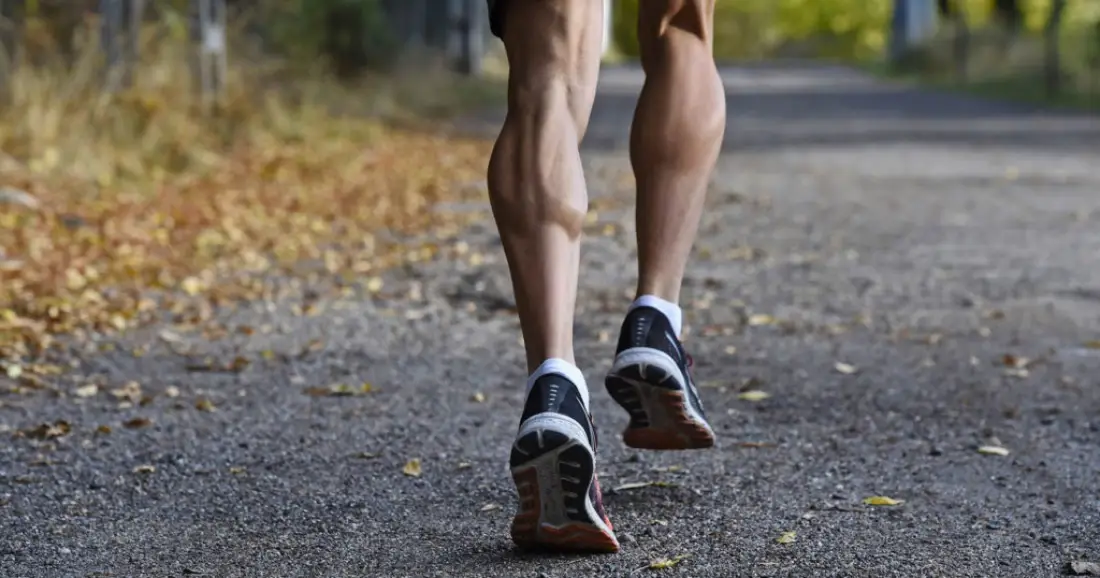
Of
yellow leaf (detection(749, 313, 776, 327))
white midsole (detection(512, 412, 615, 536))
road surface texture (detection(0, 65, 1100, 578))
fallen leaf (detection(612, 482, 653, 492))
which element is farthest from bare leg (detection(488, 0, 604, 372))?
yellow leaf (detection(749, 313, 776, 327))

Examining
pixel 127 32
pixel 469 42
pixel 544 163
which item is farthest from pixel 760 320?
pixel 469 42

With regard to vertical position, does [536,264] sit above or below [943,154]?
above

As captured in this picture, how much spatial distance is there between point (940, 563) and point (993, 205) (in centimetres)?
640

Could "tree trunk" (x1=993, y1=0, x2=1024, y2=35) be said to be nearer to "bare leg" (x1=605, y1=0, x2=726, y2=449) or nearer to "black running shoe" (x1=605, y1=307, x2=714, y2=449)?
"bare leg" (x1=605, y1=0, x2=726, y2=449)

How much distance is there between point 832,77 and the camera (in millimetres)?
34531

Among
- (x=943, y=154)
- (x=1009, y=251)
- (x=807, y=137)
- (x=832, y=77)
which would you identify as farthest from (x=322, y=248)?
(x=832, y=77)

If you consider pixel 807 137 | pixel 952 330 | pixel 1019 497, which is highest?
pixel 1019 497

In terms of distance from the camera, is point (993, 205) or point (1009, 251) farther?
point (993, 205)

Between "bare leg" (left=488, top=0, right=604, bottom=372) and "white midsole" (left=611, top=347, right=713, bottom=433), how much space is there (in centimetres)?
18

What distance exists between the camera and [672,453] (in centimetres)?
325

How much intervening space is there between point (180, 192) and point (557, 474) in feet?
21.2

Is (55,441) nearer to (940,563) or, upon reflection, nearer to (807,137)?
(940,563)

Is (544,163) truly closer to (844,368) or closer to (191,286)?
(844,368)

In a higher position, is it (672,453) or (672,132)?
(672,132)
